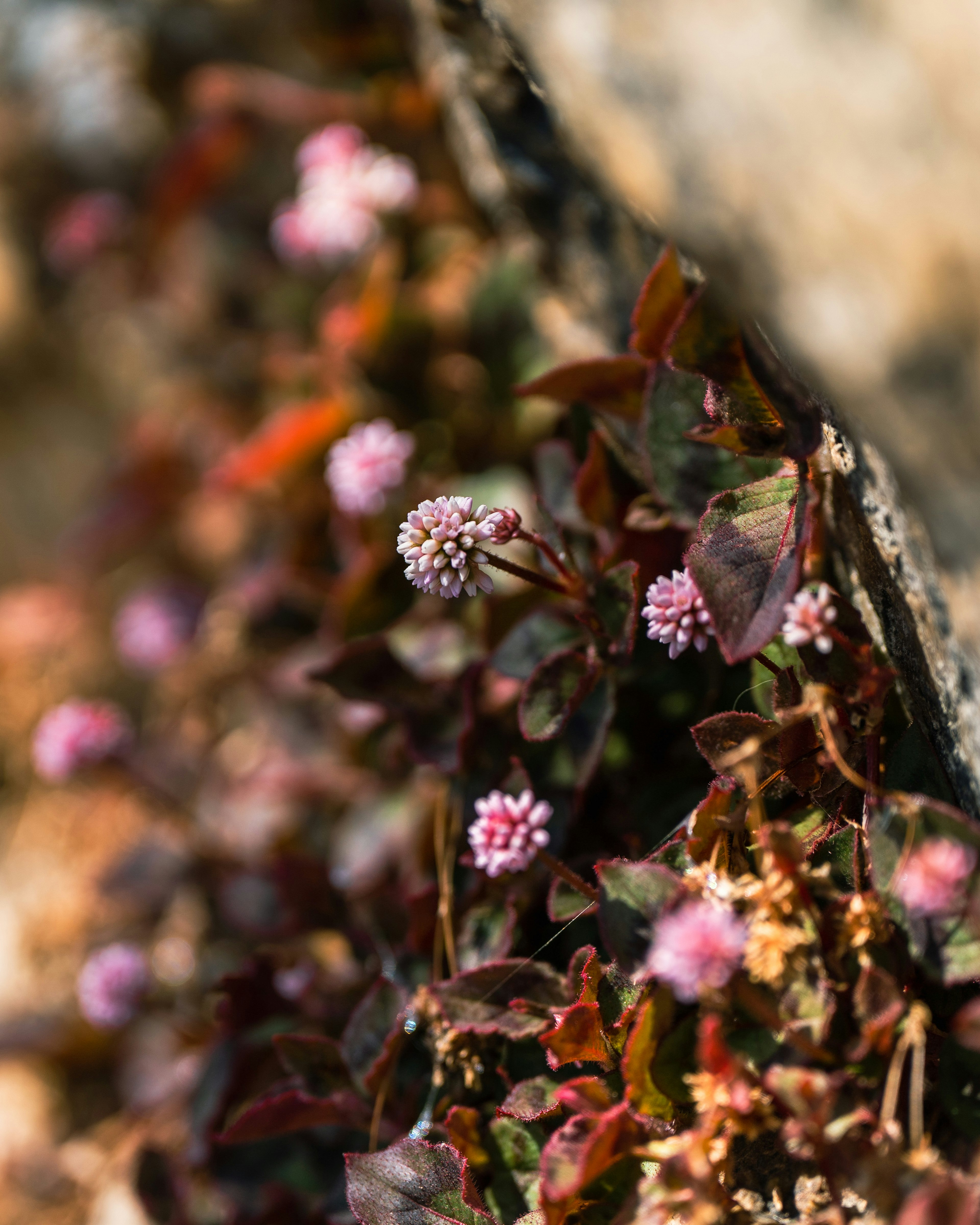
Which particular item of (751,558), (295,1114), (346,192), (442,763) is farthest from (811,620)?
(346,192)

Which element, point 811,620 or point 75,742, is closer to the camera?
point 811,620

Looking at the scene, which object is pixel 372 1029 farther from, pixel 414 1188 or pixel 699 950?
pixel 699 950

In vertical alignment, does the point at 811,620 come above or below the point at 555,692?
above

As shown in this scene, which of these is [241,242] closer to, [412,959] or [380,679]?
[380,679]

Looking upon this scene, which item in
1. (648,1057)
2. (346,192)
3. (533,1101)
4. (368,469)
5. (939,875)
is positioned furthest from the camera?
(346,192)

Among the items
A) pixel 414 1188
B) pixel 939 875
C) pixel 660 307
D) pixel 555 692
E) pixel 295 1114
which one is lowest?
pixel 295 1114

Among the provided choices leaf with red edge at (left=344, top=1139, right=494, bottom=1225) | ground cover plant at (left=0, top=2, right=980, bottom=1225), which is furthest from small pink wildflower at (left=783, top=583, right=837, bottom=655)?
leaf with red edge at (left=344, top=1139, right=494, bottom=1225)
